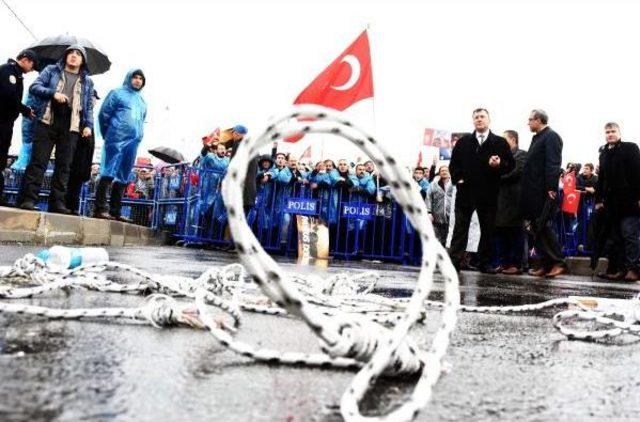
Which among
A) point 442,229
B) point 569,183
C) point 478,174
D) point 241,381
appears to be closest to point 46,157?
point 478,174

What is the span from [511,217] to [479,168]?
1356 mm

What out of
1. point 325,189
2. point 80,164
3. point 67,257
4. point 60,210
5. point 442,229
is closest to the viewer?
point 67,257

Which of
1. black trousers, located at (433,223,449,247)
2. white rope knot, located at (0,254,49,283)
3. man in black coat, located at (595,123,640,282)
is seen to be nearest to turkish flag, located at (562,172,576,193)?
black trousers, located at (433,223,449,247)

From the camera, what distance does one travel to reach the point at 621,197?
776 centimetres

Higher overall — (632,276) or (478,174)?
(478,174)

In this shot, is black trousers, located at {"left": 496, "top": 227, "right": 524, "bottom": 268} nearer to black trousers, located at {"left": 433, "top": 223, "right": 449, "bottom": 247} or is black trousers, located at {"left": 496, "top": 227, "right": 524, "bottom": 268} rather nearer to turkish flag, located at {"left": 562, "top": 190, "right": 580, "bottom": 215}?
black trousers, located at {"left": 433, "top": 223, "right": 449, "bottom": 247}

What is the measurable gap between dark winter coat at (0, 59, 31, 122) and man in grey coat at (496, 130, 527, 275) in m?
5.90

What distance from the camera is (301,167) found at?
1237 cm

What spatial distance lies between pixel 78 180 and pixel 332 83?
4.89 metres

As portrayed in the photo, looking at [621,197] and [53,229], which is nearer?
[53,229]

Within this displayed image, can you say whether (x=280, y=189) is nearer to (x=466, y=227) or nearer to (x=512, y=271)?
(x=512, y=271)

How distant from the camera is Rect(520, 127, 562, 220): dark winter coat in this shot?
765 cm

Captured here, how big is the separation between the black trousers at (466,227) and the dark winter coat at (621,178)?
159 centimetres

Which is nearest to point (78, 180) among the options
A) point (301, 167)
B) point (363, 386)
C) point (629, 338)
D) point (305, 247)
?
point (305, 247)
